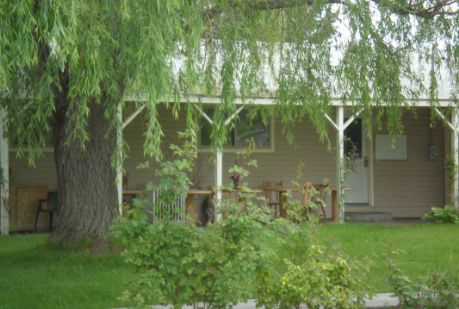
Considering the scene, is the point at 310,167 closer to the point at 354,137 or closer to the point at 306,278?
the point at 354,137

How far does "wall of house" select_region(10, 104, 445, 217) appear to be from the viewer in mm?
15812

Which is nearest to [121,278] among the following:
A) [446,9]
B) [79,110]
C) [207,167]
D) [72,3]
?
[79,110]

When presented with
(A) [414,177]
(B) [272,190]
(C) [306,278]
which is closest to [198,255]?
(C) [306,278]

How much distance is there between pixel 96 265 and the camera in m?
10.0

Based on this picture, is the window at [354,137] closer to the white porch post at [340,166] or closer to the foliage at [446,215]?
the white porch post at [340,166]

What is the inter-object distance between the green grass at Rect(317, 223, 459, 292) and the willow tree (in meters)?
1.84

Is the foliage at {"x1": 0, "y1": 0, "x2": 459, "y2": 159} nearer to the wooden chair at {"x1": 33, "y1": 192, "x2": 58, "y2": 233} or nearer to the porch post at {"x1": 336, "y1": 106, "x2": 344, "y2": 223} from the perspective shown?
the porch post at {"x1": 336, "y1": 106, "x2": 344, "y2": 223}

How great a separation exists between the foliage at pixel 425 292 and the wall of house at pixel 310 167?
8.51 m

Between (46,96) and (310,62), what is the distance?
381 centimetres

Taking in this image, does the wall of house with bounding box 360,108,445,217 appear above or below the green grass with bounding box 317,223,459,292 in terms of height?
above

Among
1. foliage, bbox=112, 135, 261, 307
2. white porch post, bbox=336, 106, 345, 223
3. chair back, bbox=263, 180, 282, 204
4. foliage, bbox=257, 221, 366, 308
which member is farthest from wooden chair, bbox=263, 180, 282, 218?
foliage, bbox=112, 135, 261, 307

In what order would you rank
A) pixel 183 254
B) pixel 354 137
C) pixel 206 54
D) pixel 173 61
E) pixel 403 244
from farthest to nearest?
pixel 354 137
pixel 403 244
pixel 206 54
pixel 173 61
pixel 183 254

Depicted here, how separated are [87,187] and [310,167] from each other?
7399 millimetres

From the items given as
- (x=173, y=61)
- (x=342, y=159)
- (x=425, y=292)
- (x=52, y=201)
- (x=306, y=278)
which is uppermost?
(x=173, y=61)
